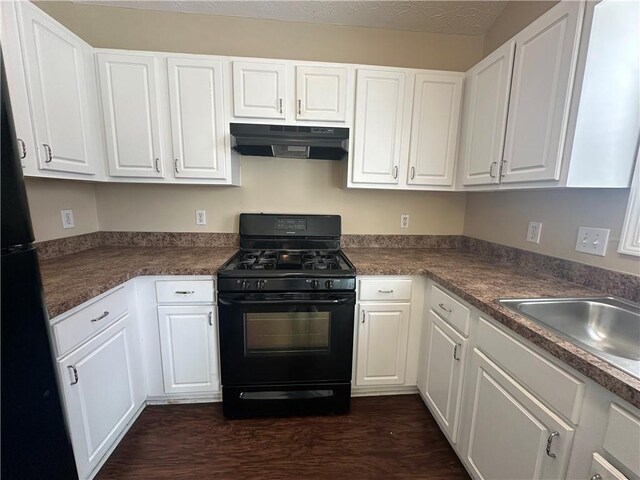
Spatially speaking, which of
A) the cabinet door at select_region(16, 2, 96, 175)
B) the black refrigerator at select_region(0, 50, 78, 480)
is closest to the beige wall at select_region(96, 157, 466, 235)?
the cabinet door at select_region(16, 2, 96, 175)

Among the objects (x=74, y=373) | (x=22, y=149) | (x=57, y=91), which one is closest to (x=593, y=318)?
(x=74, y=373)

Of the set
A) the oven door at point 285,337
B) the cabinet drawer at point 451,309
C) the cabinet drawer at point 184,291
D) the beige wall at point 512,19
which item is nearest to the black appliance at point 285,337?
the oven door at point 285,337

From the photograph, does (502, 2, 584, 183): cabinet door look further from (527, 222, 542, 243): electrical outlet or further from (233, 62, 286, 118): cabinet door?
(233, 62, 286, 118): cabinet door

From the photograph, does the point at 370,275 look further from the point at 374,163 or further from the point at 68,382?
the point at 68,382

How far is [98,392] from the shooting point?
1321mm

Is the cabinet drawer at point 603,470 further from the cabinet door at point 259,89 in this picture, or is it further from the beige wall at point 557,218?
the cabinet door at point 259,89

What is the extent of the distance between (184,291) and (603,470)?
183 centimetres

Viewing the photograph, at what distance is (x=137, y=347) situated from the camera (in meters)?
1.65

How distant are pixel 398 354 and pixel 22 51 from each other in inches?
103

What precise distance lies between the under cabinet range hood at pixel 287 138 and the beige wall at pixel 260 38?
696 millimetres

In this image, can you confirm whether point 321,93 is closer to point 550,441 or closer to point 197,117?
point 197,117

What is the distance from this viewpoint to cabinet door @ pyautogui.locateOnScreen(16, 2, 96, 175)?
1.34 metres

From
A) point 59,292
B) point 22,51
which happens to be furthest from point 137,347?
point 22,51

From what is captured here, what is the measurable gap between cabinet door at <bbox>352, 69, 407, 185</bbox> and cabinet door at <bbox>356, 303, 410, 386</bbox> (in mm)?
908
